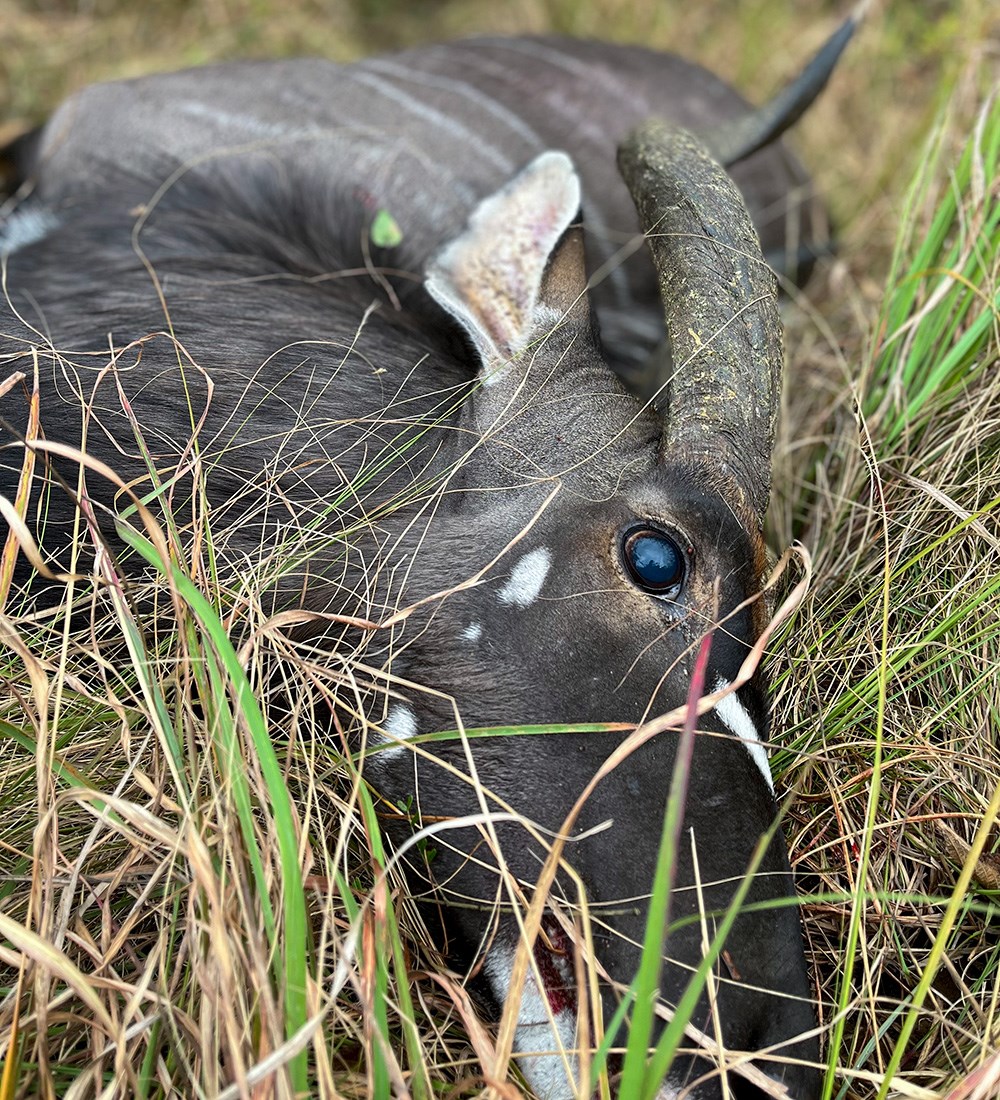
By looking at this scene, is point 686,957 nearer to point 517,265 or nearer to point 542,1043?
point 542,1043

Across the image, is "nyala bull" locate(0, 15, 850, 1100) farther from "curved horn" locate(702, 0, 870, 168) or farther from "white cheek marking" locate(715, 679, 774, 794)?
"curved horn" locate(702, 0, 870, 168)

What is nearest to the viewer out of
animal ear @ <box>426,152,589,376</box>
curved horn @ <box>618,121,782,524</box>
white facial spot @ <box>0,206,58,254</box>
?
curved horn @ <box>618,121,782,524</box>

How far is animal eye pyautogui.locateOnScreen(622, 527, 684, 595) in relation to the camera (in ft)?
7.36

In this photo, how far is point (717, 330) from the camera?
2354 mm

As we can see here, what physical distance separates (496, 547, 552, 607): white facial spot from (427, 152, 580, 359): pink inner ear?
1.66 feet

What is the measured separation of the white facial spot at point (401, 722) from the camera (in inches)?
87.1

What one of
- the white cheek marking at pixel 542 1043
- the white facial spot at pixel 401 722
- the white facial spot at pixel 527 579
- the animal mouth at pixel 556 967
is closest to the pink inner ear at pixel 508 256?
the white facial spot at pixel 527 579

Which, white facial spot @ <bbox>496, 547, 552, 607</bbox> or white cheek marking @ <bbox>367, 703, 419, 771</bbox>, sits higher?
white facial spot @ <bbox>496, 547, 552, 607</bbox>

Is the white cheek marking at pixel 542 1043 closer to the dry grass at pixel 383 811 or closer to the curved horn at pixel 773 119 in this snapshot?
the dry grass at pixel 383 811

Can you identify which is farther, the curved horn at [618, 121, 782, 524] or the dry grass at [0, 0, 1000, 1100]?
the curved horn at [618, 121, 782, 524]

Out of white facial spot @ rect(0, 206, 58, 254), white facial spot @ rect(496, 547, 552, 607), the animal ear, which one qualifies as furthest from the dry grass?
white facial spot @ rect(0, 206, 58, 254)

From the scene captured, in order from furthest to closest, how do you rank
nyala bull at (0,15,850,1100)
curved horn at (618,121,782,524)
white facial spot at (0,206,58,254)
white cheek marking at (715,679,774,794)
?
white facial spot at (0,206,58,254) → curved horn at (618,121,782,524) → white cheek marking at (715,679,774,794) → nyala bull at (0,15,850,1100)

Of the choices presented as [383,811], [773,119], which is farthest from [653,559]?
[773,119]

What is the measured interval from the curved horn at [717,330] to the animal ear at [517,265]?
7.4 inches
